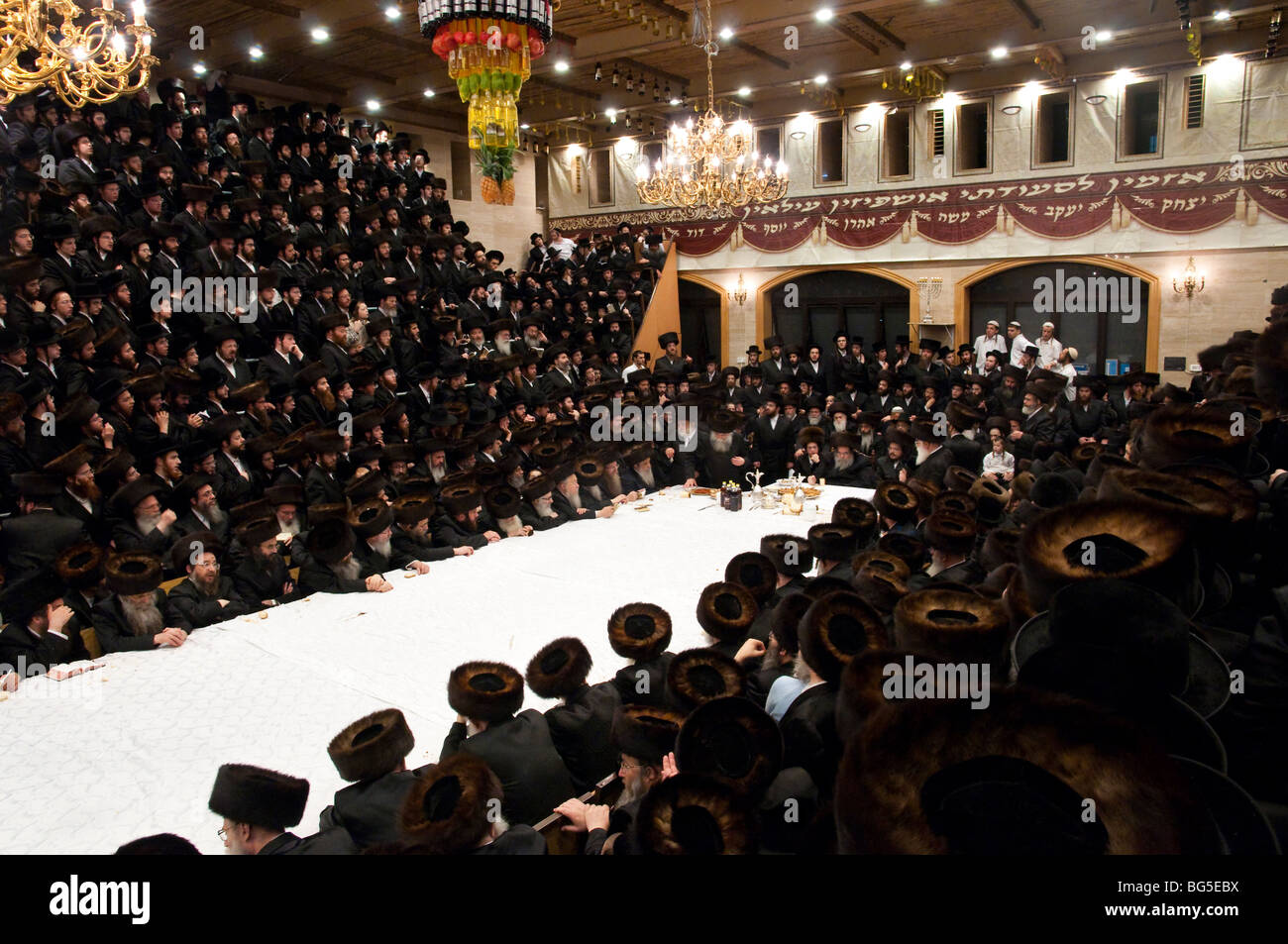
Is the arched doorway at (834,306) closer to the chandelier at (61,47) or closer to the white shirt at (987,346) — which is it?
the white shirt at (987,346)

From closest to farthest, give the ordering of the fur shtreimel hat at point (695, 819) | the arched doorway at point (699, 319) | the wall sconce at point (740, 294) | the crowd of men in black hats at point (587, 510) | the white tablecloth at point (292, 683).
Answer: the crowd of men in black hats at point (587, 510)
the fur shtreimel hat at point (695, 819)
the white tablecloth at point (292, 683)
the wall sconce at point (740, 294)
the arched doorway at point (699, 319)

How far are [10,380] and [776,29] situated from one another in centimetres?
1265

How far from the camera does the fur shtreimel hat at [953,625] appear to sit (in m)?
3.11

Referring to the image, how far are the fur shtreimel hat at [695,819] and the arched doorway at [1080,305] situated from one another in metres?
15.6

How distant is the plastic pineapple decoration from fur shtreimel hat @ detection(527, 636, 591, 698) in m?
4.70

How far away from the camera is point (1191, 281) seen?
14.9 meters

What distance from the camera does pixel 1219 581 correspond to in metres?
3.17

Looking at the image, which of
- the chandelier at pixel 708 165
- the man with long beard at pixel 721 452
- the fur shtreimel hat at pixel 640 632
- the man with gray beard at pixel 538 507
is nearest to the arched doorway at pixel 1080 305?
the chandelier at pixel 708 165

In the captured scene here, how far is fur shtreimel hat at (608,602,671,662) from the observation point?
462cm

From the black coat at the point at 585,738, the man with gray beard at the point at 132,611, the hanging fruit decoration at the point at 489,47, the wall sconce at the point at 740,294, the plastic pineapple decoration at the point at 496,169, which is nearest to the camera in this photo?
the black coat at the point at 585,738

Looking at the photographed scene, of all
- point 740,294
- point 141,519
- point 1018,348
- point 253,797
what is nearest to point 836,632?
point 253,797

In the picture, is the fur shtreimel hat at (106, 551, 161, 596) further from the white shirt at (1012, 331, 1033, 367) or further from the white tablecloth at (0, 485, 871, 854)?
→ the white shirt at (1012, 331, 1033, 367)

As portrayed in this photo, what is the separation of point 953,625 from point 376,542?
5.44 meters
